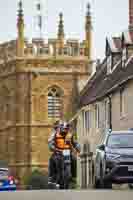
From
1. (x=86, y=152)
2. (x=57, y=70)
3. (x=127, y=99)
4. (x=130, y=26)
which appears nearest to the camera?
(x=127, y=99)

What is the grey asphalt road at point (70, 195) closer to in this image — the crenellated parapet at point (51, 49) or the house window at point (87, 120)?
the house window at point (87, 120)

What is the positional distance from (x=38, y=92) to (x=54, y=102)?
186 cm

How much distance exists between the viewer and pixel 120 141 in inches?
1104

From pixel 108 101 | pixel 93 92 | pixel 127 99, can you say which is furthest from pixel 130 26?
pixel 127 99

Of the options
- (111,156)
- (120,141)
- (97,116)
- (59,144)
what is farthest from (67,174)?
(97,116)

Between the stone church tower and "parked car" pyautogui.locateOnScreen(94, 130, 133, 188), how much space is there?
57373mm

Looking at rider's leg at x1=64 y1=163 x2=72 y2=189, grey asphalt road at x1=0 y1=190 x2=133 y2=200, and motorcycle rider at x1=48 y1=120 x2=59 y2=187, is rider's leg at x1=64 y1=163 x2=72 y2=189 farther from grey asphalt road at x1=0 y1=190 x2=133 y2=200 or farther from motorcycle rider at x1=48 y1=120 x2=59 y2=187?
grey asphalt road at x1=0 y1=190 x2=133 y2=200

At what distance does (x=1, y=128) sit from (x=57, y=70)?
23.2 feet

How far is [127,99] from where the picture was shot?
1790 inches

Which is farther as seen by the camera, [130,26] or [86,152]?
[86,152]

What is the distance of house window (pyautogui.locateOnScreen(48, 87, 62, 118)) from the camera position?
287 feet

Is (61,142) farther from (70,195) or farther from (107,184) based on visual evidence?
(70,195)

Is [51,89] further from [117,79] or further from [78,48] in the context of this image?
[117,79]

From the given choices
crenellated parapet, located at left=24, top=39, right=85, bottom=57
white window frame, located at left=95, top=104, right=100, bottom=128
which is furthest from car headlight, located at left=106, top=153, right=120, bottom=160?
crenellated parapet, located at left=24, top=39, right=85, bottom=57
